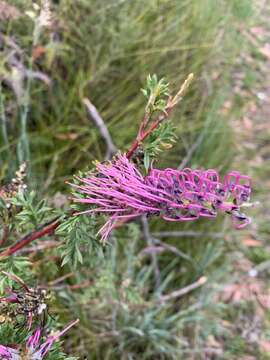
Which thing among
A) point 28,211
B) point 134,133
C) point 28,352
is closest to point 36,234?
point 28,211

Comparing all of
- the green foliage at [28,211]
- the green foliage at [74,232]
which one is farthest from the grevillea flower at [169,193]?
the green foliage at [28,211]

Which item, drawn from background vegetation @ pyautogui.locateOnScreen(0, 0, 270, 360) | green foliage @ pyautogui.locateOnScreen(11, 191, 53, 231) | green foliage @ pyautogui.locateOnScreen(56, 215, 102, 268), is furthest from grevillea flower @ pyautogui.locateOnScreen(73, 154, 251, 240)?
background vegetation @ pyautogui.locateOnScreen(0, 0, 270, 360)

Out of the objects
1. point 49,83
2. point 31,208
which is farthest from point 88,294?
point 49,83

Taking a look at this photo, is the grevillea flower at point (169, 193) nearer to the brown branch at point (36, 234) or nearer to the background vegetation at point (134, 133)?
the brown branch at point (36, 234)

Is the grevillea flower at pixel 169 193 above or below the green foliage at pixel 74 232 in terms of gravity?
above

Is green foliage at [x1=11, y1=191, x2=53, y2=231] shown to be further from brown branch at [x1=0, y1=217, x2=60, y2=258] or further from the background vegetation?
the background vegetation

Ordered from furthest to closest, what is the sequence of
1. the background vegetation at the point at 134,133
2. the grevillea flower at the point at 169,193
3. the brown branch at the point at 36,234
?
the background vegetation at the point at 134,133 → the brown branch at the point at 36,234 → the grevillea flower at the point at 169,193

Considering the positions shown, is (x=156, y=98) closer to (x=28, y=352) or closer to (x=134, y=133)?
(x=28, y=352)
